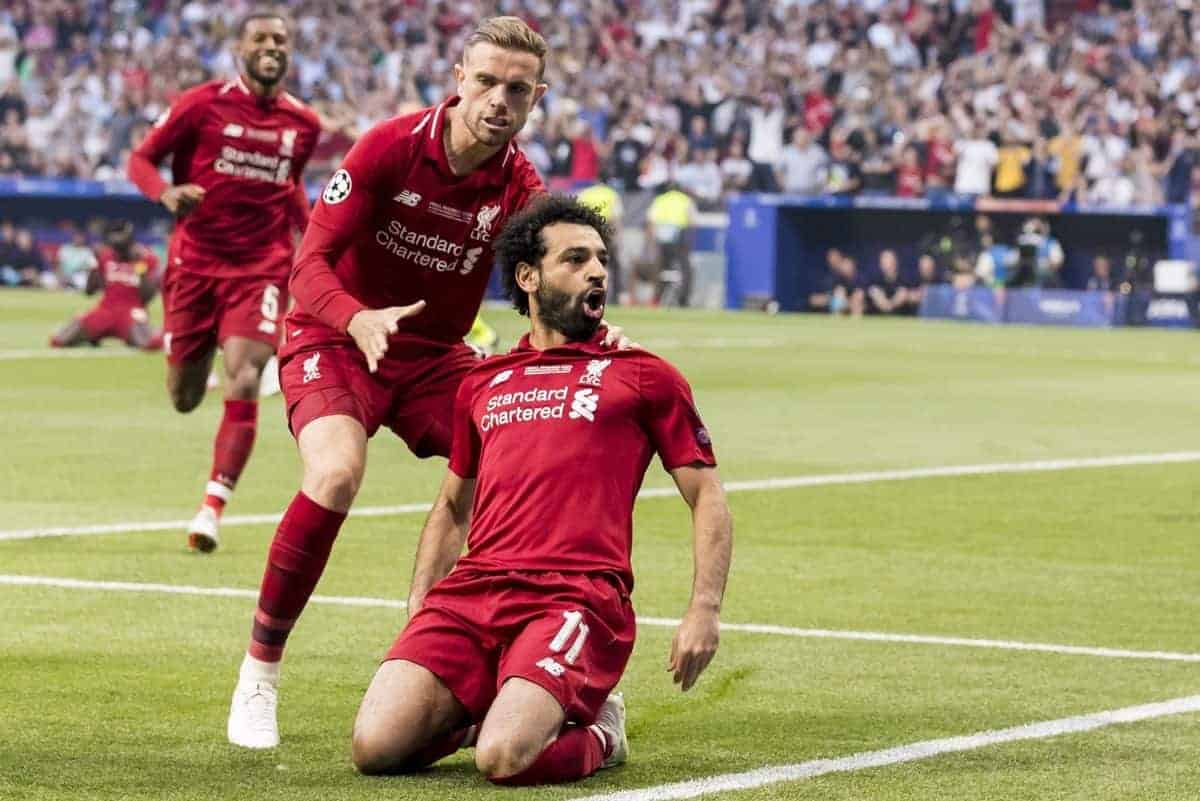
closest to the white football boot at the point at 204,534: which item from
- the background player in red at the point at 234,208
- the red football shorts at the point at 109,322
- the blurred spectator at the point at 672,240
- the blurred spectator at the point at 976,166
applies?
the background player in red at the point at 234,208

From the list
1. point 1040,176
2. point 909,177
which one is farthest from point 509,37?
point 909,177

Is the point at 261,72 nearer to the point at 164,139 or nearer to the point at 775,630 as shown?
the point at 164,139

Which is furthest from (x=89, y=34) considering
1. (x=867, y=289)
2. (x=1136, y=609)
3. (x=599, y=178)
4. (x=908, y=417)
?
(x=1136, y=609)

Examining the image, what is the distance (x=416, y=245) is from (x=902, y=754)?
2374mm

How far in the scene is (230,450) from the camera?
37.4 feet

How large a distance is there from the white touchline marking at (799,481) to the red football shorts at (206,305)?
87 cm

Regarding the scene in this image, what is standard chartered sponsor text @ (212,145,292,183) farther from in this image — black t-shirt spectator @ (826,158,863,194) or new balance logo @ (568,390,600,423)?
black t-shirt spectator @ (826,158,863,194)

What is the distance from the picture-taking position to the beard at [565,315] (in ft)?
22.1

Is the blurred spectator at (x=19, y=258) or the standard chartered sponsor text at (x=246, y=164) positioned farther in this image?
the blurred spectator at (x=19, y=258)

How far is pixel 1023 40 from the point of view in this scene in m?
37.9

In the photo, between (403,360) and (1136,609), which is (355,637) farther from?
(1136,609)

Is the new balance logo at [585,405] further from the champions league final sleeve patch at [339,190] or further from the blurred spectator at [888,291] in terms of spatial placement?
the blurred spectator at [888,291]

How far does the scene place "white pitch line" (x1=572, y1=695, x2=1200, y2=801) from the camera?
6129 mm

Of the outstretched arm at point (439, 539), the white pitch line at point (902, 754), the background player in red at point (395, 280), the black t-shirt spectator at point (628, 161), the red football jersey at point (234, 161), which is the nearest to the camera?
the white pitch line at point (902, 754)
